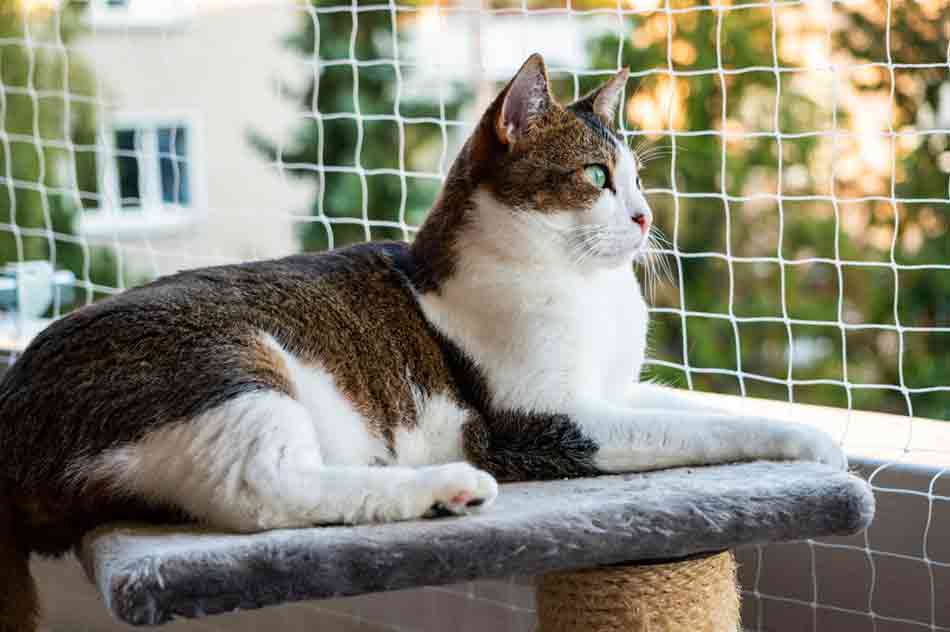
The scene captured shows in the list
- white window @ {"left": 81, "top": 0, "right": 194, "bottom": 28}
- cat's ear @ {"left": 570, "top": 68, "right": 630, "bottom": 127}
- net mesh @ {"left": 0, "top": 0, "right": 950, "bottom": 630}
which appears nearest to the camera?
cat's ear @ {"left": 570, "top": 68, "right": 630, "bottom": 127}

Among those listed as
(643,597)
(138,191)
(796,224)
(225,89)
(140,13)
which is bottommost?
(643,597)

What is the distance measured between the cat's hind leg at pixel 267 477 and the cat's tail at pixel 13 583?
0.40 feet

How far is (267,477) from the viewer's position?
1.28m

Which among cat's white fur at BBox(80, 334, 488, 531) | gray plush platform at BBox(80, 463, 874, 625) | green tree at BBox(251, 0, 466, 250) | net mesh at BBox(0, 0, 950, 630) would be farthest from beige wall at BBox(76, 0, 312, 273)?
gray plush platform at BBox(80, 463, 874, 625)

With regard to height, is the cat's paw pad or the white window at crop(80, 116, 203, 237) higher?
the white window at crop(80, 116, 203, 237)

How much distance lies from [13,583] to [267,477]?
1.10 ft

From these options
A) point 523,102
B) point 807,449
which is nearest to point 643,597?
point 807,449

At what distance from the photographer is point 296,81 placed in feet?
15.8

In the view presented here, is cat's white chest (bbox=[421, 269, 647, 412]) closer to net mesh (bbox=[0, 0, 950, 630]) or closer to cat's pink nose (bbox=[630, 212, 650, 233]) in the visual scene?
cat's pink nose (bbox=[630, 212, 650, 233])

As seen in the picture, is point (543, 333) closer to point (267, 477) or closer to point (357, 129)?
point (267, 477)

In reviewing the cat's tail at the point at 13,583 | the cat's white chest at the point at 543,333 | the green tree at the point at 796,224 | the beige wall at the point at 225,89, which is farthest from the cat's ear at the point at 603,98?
the beige wall at the point at 225,89

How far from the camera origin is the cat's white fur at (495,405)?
1.29 meters

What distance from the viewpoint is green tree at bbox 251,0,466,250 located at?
3807 mm

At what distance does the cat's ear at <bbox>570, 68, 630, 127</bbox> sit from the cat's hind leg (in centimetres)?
60
